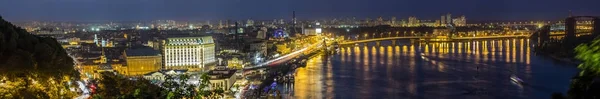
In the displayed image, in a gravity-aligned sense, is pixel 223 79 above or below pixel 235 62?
below

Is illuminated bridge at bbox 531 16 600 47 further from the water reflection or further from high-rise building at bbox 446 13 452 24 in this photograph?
high-rise building at bbox 446 13 452 24

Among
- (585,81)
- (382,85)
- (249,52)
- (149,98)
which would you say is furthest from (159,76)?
(585,81)

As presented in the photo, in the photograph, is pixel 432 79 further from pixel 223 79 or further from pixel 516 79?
pixel 223 79

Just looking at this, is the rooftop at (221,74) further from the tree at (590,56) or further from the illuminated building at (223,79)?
the tree at (590,56)

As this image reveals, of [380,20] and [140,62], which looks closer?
[140,62]

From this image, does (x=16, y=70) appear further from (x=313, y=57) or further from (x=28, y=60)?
(x=313, y=57)

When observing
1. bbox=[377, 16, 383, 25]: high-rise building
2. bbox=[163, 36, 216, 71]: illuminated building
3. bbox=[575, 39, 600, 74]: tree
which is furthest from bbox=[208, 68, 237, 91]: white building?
bbox=[377, 16, 383, 25]: high-rise building

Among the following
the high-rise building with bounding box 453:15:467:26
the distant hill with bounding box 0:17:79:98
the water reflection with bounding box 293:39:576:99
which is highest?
the high-rise building with bounding box 453:15:467:26

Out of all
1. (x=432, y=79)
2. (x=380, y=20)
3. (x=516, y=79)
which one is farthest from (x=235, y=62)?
(x=380, y=20)
